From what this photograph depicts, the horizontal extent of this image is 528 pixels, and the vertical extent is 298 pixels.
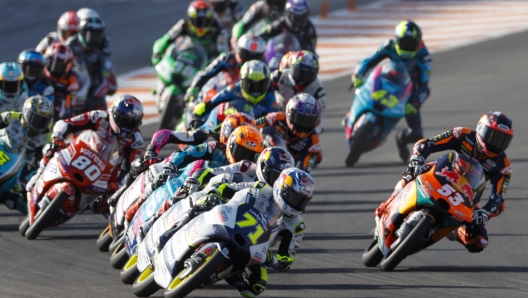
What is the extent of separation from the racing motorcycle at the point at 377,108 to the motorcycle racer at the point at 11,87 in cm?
497

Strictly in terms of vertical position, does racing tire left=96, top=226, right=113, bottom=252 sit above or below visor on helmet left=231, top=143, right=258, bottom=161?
below

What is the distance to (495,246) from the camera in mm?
12469

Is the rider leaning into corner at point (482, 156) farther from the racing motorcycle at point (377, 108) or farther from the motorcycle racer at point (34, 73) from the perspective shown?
the motorcycle racer at point (34, 73)

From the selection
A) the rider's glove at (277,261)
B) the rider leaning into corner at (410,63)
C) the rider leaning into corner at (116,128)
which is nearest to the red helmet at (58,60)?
the rider leaning into corner at (116,128)

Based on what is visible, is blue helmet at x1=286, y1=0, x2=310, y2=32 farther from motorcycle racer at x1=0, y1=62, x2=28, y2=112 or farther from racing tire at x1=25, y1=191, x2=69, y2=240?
racing tire at x1=25, y1=191, x2=69, y2=240

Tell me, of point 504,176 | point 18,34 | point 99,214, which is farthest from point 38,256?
point 18,34

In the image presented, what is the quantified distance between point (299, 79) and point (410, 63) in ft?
8.82

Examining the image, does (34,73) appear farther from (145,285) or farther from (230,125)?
(145,285)

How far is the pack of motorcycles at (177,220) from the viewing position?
865 centimetres

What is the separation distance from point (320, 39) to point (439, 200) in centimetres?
1516

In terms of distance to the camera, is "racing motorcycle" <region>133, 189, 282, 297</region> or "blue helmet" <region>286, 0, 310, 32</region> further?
"blue helmet" <region>286, 0, 310, 32</region>

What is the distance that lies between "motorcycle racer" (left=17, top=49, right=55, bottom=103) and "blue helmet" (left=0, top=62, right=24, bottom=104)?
0.66m

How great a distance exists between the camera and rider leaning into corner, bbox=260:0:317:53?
1766 cm

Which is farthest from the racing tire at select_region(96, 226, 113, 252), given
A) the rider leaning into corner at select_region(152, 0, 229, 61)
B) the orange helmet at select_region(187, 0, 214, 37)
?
the orange helmet at select_region(187, 0, 214, 37)
